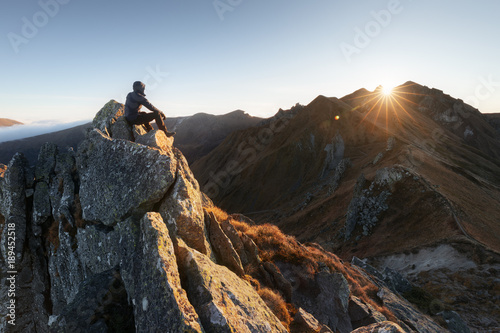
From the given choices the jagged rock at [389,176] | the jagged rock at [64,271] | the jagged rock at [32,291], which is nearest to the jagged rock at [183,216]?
the jagged rock at [64,271]

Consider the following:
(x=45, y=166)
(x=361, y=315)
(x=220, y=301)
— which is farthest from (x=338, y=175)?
(x=220, y=301)

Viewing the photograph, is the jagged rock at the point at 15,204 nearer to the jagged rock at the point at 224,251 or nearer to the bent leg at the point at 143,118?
the bent leg at the point at 143,118

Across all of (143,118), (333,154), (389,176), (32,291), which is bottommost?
(32,291)

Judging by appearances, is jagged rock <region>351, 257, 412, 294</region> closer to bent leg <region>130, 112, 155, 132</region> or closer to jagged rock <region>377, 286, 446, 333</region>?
jagged rock <region>377, 286, 446, 333</region>

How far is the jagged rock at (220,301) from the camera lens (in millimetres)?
5855

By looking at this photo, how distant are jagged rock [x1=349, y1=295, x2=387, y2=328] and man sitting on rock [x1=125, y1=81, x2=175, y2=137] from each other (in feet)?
46.9

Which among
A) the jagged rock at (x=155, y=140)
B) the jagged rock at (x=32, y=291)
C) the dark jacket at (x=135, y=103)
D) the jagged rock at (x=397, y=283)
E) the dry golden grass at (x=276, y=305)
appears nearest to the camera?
the dry golden grass at (x=276, y=305)

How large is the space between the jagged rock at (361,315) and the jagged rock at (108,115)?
17.2m

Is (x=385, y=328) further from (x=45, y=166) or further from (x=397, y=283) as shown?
(x=397, y=283)

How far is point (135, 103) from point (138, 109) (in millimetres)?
496

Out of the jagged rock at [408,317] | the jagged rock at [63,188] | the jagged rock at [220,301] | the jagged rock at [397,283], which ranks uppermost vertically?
the jagged rock at [63,188]

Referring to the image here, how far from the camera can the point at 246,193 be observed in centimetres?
9575

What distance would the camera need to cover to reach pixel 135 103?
13438 mm

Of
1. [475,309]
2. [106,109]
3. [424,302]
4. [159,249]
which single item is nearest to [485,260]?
[475,309]
